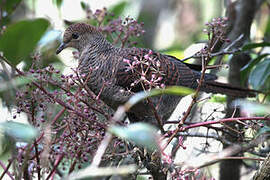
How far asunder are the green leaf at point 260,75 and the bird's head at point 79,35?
951 millimetres

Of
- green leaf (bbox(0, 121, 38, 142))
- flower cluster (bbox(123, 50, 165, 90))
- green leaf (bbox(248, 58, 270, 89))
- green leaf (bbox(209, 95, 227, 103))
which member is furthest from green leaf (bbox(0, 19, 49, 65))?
green leaf (bbox(209, 95, 227, 103))

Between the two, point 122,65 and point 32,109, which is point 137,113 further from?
point 32,109

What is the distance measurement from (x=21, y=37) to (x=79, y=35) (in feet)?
4.14

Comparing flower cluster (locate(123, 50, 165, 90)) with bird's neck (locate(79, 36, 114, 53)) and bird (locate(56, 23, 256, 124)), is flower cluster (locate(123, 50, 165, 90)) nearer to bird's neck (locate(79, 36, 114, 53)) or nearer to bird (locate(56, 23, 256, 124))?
bird (locate(56, 23, 256, 124))

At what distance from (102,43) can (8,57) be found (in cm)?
118

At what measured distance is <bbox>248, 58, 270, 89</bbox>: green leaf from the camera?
2396 millimetres

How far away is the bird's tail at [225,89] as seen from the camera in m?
2.62

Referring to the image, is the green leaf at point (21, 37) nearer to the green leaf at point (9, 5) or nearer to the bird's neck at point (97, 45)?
the green leaf at point (9, 5)

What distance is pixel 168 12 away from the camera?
6633 millimetres

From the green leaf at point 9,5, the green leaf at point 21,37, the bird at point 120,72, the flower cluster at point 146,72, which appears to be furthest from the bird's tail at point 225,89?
the green leaf at point 21,37

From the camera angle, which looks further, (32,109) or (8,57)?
(32,109)

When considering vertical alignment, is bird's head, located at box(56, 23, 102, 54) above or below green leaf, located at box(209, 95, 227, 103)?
above

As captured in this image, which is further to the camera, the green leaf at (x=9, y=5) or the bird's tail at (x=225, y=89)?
the bird's tail at (x=225, y=89)

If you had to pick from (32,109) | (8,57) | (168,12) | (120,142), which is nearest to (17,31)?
(8,57)
